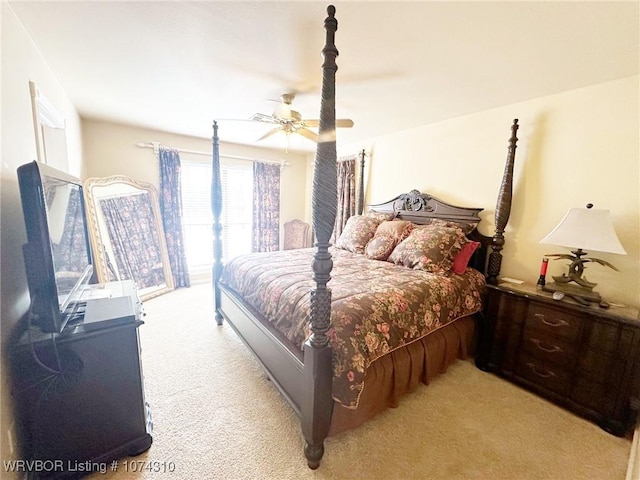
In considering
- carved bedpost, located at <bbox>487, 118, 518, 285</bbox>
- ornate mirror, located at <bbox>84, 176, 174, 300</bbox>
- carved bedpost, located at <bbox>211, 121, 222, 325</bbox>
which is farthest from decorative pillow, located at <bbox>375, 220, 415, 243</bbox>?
ornate mirror, located at <bbox>84, 176, 174, 300</bbox>

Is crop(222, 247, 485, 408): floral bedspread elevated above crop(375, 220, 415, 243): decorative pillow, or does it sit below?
below

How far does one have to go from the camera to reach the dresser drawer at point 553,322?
69.8 inches

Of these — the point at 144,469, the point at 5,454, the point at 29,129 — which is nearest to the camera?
the point at 5,454

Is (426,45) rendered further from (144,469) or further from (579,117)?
(144,469)

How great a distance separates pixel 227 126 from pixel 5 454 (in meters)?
3.27

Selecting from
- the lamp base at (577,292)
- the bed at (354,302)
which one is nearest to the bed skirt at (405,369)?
the bed at (354,302)

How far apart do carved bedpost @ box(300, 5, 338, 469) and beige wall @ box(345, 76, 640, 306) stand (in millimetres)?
2132

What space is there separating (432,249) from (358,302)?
1.14 m

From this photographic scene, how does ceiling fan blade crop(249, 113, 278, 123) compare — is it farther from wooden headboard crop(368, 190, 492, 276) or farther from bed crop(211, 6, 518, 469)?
wooden headboard crop(368, 190, 492, 276)

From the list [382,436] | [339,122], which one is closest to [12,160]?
[339,122]

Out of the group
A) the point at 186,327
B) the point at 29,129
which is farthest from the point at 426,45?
the point at 186,327

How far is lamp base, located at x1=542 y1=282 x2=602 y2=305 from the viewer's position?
1757 mm

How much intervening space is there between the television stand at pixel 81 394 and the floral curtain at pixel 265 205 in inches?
131

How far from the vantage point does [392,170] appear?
11.7ft
